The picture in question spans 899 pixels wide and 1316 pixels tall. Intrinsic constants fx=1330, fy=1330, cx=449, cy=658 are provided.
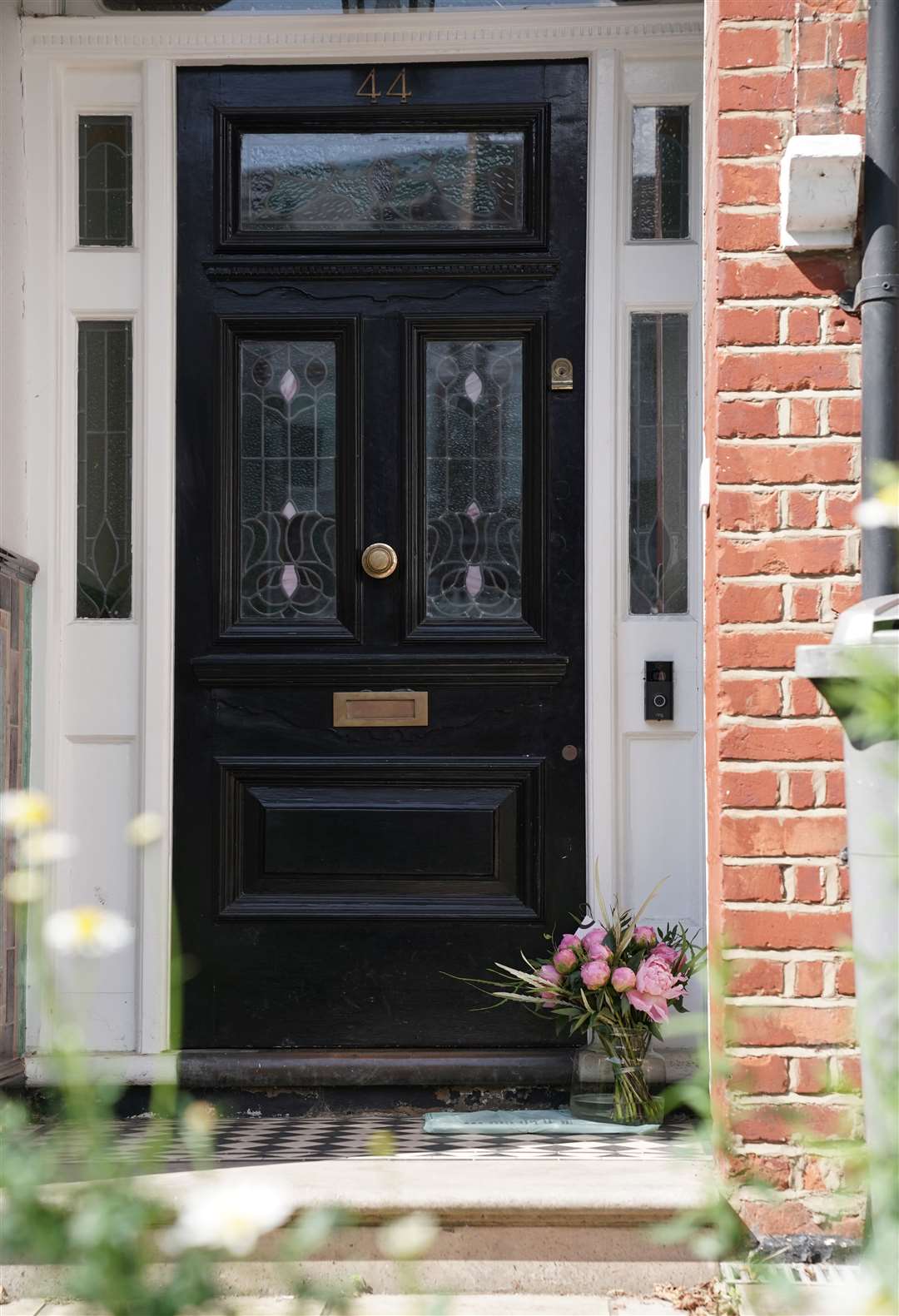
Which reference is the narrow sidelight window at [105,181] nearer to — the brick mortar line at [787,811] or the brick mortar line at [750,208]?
the brick mortar line at [750,208]

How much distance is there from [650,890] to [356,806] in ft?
2.57

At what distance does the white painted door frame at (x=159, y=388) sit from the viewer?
341cm

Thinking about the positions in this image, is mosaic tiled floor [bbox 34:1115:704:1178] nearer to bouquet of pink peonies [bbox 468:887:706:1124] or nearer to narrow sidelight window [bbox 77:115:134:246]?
bouquet of pink peonies [bbox 468:887:706:1124]

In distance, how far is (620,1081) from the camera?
3094 millimetres

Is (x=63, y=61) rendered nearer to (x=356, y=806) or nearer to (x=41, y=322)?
(x=41, y=322)

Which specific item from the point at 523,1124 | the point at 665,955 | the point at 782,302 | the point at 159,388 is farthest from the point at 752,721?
the point at 159,388

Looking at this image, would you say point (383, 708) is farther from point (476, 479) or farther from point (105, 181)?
point (105, 181)

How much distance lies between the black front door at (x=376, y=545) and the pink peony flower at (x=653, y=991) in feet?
1.22

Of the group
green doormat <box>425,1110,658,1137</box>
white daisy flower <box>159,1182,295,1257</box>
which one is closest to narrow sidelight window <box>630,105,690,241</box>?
green doormat <box>425,1110,658,1137</box>

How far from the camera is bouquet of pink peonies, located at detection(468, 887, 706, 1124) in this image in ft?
10.1

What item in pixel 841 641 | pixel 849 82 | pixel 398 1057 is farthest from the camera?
pixel 398 1057

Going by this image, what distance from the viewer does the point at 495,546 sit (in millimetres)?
3504

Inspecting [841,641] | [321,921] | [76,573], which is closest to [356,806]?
[321,921]

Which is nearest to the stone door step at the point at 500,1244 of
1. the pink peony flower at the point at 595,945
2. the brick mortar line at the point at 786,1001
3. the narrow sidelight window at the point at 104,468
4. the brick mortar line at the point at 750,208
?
the brick mortar line at the point at 786,1001
